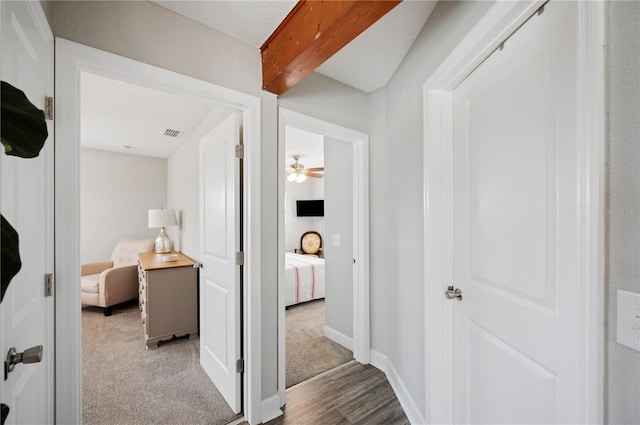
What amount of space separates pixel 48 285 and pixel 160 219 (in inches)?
117

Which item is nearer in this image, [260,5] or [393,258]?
[260,5]

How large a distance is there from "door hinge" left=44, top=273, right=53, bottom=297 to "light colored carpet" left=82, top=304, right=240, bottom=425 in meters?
1.22

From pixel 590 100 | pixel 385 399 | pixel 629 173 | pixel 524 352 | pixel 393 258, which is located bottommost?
pixel 385 399

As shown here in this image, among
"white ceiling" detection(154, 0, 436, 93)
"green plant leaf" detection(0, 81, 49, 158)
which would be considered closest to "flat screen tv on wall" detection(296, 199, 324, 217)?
"white ceiling" detection(154, 0, 436, 93)

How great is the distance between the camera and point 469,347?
130 cm

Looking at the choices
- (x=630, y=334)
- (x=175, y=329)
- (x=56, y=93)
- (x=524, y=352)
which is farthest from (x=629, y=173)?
(x=175, y=329)

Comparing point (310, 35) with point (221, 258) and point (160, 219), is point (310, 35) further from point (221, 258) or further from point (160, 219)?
point (160, 219)

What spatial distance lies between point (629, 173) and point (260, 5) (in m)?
1.63

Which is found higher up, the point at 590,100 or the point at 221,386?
the point at 590,100

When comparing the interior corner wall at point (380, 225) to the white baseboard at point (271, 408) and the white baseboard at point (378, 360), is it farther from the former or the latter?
the white baseboard at point (271, 408)

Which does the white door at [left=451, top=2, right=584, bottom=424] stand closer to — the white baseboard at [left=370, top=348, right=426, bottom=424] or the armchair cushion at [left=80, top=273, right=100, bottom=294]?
the white baseboard at [left=370, top=348, right=426, bottom=424]

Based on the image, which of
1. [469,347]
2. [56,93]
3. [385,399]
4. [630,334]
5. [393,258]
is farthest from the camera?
[393,258]

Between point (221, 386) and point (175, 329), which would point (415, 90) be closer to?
point (221, 386)

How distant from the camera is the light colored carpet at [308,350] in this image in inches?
88.3
